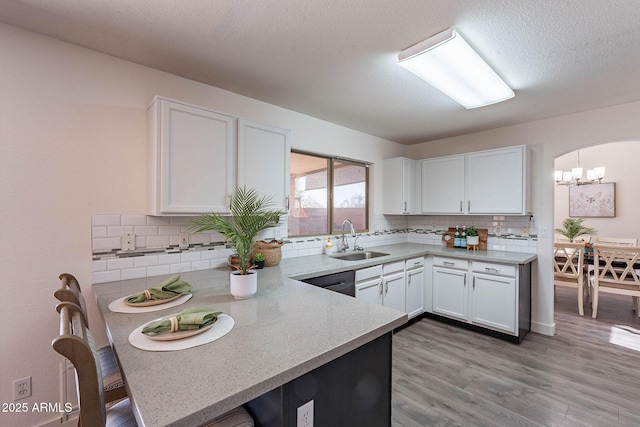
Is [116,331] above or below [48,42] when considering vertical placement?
below

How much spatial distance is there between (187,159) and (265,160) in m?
0.63

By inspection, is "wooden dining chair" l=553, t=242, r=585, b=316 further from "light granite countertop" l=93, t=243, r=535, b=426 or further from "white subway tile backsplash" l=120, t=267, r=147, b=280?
"white subway tile backsplash" l=120, t=267, r=147, b=280

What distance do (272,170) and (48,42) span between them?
159 centimetres

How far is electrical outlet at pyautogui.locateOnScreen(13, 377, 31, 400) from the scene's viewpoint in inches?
64.1

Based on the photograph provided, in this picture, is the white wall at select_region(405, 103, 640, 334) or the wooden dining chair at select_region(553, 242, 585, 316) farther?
the wooden dining chair at select_region(553, 242, 585, 316)

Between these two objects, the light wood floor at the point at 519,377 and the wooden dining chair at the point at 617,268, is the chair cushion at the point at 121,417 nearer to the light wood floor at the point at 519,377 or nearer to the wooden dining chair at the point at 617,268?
the light wood floor at the point at 519,377

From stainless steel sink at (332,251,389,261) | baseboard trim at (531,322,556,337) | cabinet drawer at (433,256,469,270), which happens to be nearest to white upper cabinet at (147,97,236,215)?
stainless steel sink at (332,251,389,261)

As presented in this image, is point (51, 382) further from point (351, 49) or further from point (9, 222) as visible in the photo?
point (351, 49)

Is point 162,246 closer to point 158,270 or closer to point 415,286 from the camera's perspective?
point 158,270

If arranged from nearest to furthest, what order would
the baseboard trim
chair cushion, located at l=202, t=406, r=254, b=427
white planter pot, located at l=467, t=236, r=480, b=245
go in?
1. chair cushion, located at l=202, t=406, r=254, b=427
2. the baseboard trim
3. white planter pot, located at l=467, t=236, r=480, b=245

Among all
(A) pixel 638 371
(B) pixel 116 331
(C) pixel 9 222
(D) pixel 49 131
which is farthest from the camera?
(A) pixel 638 371

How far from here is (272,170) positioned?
2463 millimetres

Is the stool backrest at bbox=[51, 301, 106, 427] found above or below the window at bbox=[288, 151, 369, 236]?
below

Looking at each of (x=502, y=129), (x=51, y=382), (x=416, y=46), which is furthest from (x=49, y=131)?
(x=502, y=129)
